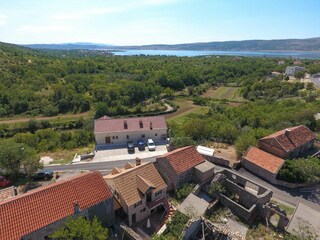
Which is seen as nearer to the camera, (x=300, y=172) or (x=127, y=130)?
(x=300, y=172)

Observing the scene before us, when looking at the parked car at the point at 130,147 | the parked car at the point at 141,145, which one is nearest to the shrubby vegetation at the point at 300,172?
the parked car at the point at 141,145

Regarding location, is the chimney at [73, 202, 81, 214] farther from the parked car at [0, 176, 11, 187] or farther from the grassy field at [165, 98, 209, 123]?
the grassy field at [165, 98, 209, 123]

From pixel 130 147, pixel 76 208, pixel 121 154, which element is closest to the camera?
pixel 76 208

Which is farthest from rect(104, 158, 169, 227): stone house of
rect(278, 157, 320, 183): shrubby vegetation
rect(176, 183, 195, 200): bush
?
rect(278, 157, 320, 183): shrubby vegetation

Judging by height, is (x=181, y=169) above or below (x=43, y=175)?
above

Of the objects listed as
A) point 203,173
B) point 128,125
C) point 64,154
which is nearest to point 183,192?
point 203,173

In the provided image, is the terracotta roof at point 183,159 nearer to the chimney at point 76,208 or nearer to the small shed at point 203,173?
the small shed at point 203,173

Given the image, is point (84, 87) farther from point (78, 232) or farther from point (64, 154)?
point (78, 232)
